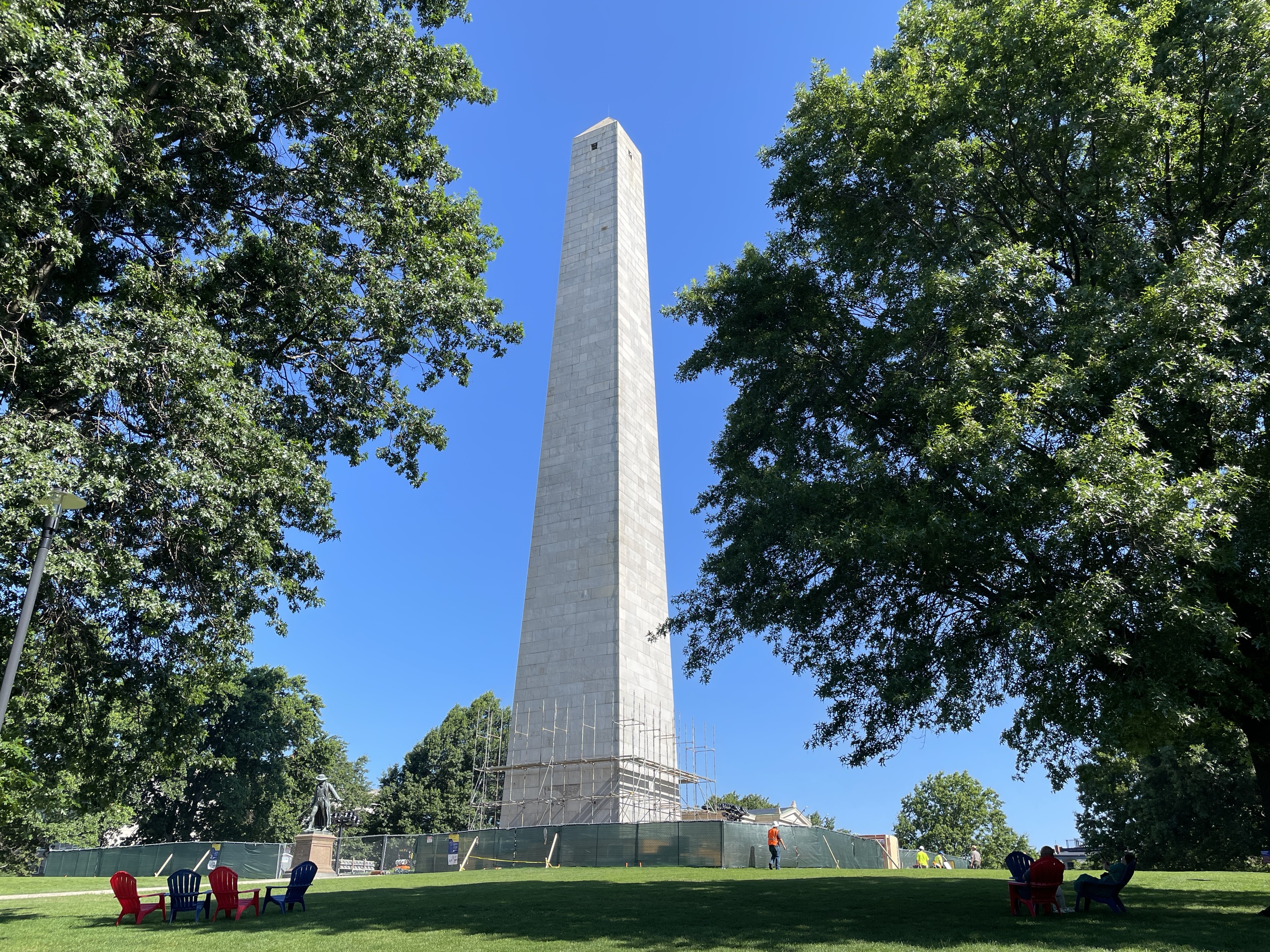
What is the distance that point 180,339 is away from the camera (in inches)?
476

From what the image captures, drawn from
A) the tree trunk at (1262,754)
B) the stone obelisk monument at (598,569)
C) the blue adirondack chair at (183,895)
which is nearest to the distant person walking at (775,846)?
the stone obelisk monument at (598,569)

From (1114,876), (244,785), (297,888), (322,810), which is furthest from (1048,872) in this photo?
(244,785)

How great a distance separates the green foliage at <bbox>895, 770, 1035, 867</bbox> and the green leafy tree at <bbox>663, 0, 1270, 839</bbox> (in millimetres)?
68853

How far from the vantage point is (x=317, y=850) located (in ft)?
91.5

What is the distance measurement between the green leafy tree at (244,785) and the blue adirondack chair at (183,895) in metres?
37.7

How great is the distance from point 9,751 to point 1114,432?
17.3 metres

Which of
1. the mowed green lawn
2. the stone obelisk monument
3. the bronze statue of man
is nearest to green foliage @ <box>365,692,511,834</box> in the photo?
the bronze statue of man

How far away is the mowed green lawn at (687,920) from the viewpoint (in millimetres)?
9727

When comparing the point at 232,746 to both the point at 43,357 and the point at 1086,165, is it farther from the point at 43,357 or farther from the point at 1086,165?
the point at 1086,165

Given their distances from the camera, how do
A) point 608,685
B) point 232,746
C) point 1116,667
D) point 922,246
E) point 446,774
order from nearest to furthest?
point 1116,667 < point 922,246 < point 608,685 < point 232,746 < point 446,774

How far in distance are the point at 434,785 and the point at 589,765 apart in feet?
97.1

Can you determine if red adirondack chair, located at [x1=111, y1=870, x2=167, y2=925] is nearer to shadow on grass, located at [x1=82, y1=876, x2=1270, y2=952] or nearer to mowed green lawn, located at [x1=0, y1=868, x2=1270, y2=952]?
mowed green lawn, located at [x1=0, y1=868, x2=1270, y2=952]

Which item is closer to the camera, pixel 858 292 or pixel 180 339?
pixel 180 339

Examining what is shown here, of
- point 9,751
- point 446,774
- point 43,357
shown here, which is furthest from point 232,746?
point 43,357
